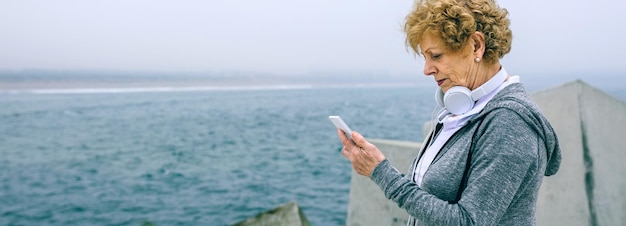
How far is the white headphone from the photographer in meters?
1.93

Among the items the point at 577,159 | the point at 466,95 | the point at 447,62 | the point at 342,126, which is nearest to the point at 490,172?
the point at 466,95

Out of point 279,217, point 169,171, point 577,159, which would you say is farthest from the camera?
point 169,171

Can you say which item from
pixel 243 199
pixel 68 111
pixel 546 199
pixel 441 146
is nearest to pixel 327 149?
pixel 243 199

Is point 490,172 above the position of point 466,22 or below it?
below

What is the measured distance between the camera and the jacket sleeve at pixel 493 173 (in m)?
1.74

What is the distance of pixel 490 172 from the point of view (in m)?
1.75

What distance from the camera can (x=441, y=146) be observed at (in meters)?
1.99

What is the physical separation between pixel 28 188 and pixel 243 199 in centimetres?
850

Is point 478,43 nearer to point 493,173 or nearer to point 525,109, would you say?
point 525,109

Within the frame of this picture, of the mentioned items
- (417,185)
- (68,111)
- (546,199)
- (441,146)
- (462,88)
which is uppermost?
(462,88)

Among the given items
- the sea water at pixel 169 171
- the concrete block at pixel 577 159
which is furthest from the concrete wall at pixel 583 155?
the sea water at pixel 169 171

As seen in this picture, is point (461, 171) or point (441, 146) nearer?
point (461, 171)

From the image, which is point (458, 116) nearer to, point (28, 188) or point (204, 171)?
point (28, 188)

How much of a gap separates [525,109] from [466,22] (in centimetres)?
Answer: 34
